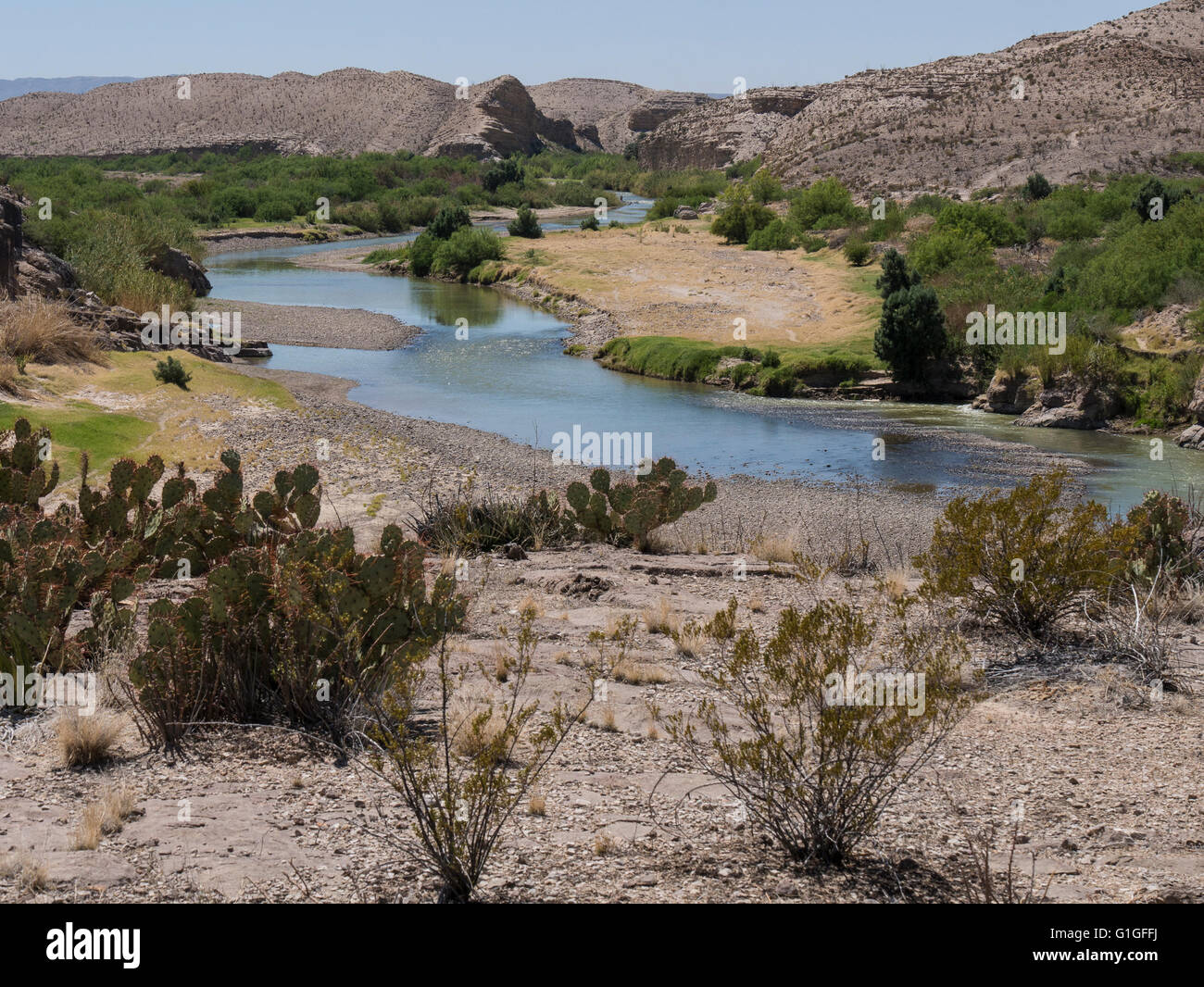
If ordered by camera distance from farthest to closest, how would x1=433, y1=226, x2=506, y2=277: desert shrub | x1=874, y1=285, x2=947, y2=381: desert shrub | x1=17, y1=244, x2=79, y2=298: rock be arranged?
x1=433, y1=226, x2=506, y2=277: desert shrub
x1=874, y1=285, x2=947, y2=381: desert shrub
x1=17, y1=244, x2=79, y2=298: rock

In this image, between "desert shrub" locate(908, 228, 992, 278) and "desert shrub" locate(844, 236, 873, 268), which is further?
"desert shrub" locate(844, 236, 873, 268)

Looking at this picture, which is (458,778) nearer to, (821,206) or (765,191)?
(821,206)

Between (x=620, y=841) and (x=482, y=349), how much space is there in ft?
91.2

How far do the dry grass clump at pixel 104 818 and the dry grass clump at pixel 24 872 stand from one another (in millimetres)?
248

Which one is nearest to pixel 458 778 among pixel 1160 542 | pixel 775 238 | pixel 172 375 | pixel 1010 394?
pixel 1160 542

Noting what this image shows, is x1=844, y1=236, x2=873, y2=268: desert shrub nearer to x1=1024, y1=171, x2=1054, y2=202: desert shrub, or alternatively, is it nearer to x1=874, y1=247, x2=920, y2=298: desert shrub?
x1=1024, y1=171, x2=1054, y2=202: desert shrub

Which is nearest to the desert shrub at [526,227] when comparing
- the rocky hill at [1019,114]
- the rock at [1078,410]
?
the rocky hill at [1019,114]

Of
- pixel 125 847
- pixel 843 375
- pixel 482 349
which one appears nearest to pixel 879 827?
pixel 125 847

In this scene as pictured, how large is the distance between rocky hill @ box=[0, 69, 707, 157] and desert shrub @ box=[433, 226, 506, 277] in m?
80.1

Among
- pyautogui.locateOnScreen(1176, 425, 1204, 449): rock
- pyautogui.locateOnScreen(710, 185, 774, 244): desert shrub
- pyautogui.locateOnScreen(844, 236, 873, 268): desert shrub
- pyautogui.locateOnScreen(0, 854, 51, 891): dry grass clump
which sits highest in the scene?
pyautogui.locateOnScreen(710, 185, 774, 244): desert shrub

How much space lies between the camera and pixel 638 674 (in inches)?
312

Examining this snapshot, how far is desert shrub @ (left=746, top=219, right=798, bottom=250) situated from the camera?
47.7m

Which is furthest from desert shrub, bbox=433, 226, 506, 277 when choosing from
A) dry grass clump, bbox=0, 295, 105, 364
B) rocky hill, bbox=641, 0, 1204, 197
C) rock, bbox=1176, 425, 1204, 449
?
rock, bbox=1176, 425, 1204, 449

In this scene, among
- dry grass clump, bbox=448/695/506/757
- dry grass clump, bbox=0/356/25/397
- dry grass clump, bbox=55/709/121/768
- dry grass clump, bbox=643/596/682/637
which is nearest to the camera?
dry grass clump, bbox=55/709/121/768
